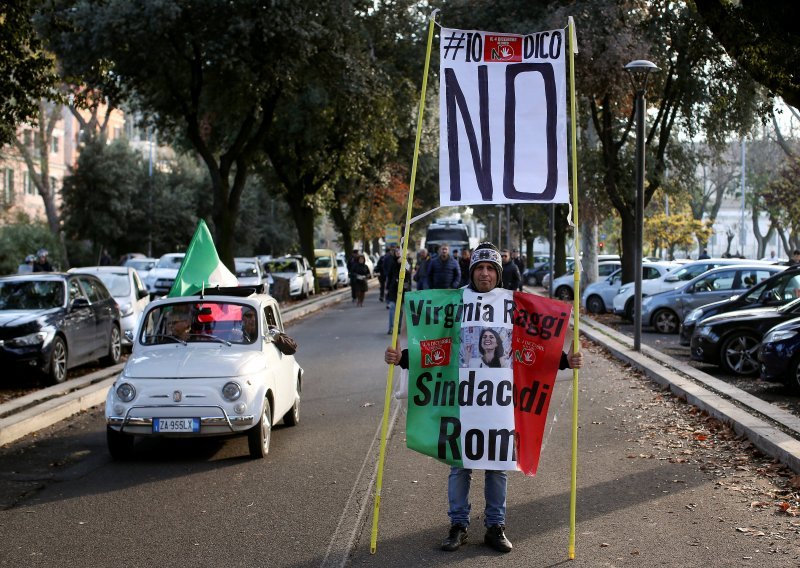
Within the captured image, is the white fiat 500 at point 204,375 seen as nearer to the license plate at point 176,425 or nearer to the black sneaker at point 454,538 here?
the license plate at point 176,425

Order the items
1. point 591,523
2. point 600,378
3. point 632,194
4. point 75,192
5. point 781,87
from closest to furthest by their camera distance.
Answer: point 591,523 < point 781,87 < point 600,378 < point 632,194 < point 75,192

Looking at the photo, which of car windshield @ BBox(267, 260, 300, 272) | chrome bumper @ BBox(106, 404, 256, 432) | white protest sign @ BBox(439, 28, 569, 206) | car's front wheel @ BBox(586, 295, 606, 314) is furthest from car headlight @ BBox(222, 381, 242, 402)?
A: car windshield @ BBox(267, 260, 300, 272)

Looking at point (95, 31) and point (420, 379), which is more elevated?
point (95, 31)

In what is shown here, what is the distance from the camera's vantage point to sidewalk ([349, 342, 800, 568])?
626cm

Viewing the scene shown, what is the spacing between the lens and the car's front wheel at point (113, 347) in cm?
1745

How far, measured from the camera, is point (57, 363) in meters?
14.9

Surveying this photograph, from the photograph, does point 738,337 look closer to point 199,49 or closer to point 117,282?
point 117,282

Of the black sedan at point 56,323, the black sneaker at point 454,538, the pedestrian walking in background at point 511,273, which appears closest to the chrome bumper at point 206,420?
the black sneaker at point 454,538

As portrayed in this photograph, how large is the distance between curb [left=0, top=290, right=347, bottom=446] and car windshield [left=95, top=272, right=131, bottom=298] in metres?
5.16

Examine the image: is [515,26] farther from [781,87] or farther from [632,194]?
[781,87]

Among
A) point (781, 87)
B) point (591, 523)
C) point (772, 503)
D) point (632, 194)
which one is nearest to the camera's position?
point (591, 523)

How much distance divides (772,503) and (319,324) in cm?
2121

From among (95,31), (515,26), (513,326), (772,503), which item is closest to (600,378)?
(772,503)

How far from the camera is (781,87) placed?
1054 cm
